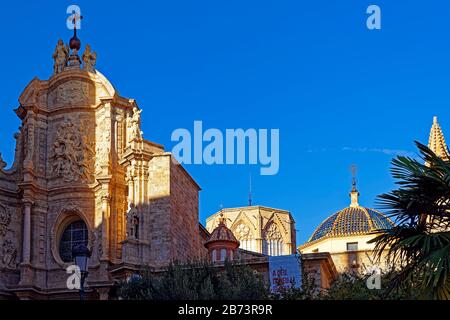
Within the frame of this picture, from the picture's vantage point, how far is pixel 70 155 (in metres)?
43.2

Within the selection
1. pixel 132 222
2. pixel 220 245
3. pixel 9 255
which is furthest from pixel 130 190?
pixel 9 255

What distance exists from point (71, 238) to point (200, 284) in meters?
14.3

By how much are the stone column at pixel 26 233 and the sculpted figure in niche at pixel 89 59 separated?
7.02 m

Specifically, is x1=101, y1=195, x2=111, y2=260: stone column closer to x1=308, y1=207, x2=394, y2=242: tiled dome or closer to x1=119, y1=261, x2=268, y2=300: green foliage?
x1=119, y1=261, x2=268, y2=300: green foliage

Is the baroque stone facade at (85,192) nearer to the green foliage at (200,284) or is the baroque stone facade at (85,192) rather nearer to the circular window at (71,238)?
the circular window at (71,238)

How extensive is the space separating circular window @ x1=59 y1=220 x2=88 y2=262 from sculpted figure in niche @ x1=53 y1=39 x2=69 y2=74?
7305mm

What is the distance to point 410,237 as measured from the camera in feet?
53.2

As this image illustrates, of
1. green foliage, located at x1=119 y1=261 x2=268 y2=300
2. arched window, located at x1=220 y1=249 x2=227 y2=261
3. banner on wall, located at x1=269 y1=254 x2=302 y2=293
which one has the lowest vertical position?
green foliage, located at x1=119 y1=261 x2=268 y2=300

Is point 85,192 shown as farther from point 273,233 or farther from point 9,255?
point 273,233

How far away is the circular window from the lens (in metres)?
42.5

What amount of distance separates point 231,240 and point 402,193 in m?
25.5

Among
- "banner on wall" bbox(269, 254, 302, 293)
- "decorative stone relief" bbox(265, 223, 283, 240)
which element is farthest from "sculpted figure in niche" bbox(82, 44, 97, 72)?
"decorative stone relief" bbox(265, 223, 283, 240)
